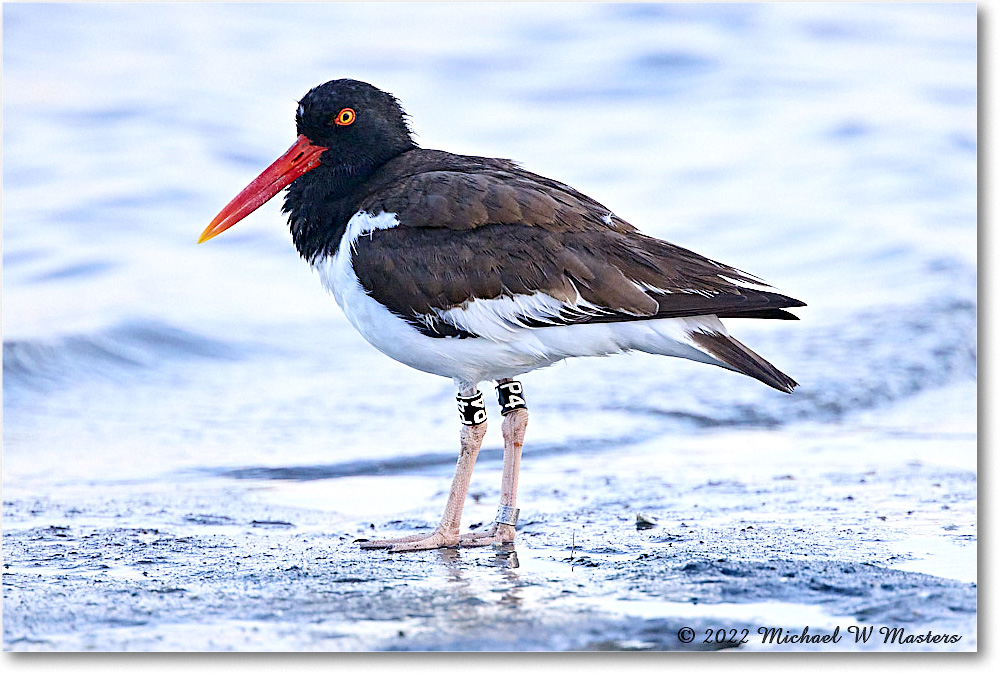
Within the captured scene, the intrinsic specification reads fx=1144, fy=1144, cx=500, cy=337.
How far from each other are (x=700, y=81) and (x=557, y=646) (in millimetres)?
8707

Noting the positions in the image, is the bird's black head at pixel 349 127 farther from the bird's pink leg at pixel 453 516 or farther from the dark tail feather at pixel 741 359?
the dark tail feather at pixel 741 359

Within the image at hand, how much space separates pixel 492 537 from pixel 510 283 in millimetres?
1078

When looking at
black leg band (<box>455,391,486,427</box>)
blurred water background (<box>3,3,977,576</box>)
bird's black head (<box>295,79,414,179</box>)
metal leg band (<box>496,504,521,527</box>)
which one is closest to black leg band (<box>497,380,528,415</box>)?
black leg band (<box>455,391,486,427</box>)

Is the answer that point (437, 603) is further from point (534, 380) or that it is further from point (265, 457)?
point (534, 380)

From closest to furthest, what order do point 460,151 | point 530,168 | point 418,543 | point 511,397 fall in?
1. point 418,543
2. point 511,397
3. point 530,168
4. point 460,151

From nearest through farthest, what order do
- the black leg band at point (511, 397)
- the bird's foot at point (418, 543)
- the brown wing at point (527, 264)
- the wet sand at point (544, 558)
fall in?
the wet sand at point (544, 558) < the brown wing at point (527, 264) < the bird's foot at point (418, 543) < the black leg band at point (511, 397)

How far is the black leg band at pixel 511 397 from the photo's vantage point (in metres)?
4.71

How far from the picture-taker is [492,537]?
14.9 feet

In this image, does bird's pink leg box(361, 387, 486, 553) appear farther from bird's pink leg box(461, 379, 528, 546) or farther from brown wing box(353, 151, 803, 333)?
brown wing box(353, 151, 803, 333)

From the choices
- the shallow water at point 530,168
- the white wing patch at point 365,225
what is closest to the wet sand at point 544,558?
the shallow water at point 530,168

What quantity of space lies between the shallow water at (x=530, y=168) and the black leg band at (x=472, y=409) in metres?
0.64

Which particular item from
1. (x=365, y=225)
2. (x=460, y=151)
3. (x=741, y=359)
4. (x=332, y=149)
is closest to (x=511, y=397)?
(x=365, y=225)

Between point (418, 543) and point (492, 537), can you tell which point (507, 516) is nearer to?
point (492, 537)

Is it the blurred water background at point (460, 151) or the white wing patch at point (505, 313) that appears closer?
the white wing patch at point (505, 313)
